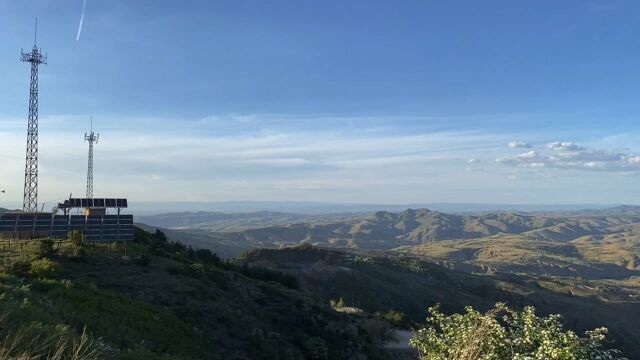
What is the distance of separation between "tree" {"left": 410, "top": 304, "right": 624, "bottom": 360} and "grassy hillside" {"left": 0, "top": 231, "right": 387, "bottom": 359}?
8.91 metres

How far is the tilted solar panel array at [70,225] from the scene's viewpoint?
33.2 metres

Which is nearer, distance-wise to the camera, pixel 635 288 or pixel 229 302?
pixel 229 302

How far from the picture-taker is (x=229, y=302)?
97.6 feet

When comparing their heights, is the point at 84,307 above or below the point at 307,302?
above

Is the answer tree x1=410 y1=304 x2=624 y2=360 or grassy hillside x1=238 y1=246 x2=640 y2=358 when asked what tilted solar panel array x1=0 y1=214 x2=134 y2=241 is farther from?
grassy hillside x1=238 y1=246 x2=640 y2=358

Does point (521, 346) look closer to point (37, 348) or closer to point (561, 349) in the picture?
point (561, 349)

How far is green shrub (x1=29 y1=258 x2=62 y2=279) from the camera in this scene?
25.0 meters

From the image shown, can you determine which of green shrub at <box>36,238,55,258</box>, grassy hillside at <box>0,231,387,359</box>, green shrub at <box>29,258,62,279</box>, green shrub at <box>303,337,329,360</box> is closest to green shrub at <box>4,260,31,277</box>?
grassy hillside at <box>0,231,387,359</box>

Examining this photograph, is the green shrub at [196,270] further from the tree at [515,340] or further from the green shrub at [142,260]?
the tree at [515,340]

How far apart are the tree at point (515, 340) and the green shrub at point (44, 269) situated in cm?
1946

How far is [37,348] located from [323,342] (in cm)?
2031

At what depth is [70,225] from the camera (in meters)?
35.5

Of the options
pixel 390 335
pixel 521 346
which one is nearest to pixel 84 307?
pixel 521 346

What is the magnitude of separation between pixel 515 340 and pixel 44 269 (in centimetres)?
Answer: 2290
